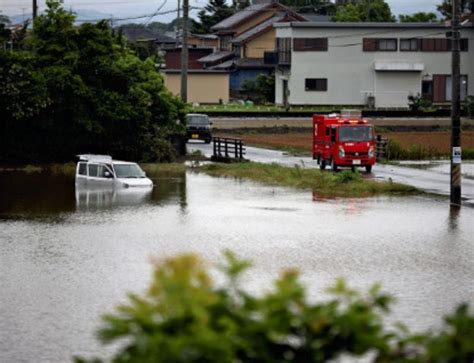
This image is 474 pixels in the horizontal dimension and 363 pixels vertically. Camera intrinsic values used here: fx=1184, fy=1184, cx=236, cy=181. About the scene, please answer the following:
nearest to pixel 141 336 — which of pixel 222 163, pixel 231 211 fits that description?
pixel 231 211

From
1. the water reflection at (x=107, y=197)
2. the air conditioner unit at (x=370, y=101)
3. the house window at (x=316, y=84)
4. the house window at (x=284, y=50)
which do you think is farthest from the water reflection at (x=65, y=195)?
the house window at (x=284, y=50)

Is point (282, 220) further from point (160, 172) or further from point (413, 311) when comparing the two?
point (160, 172)

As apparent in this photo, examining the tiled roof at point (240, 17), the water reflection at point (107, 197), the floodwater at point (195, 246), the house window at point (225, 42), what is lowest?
the floodwater at point (195, 246)

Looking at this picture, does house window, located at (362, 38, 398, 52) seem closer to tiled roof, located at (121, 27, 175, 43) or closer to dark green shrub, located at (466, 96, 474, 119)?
dark green shrub, located at (466, 96, 474, 119)

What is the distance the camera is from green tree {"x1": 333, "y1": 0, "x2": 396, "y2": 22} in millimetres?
100438

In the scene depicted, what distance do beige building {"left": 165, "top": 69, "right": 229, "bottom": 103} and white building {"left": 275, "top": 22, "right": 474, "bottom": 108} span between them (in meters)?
8.48

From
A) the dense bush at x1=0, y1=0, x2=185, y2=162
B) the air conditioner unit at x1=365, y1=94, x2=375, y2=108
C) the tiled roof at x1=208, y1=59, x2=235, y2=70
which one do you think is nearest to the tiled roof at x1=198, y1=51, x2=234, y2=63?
the tiled roof at x1=208, y1=59, x2=235, y2=70

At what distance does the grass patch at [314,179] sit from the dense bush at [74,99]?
3.51 metres

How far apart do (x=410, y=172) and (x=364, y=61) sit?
39410 millimetres

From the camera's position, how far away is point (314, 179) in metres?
36.3

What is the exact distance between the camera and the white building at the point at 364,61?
78750mm

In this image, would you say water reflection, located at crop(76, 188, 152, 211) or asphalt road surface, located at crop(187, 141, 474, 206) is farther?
asphalt road surface, located at crop(187, 141, 474, 206)

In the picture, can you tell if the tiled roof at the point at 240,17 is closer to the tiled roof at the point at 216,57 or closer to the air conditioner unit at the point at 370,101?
the tiled roof at the point at 216,57

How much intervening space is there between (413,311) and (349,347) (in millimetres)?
10010
